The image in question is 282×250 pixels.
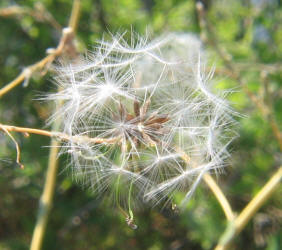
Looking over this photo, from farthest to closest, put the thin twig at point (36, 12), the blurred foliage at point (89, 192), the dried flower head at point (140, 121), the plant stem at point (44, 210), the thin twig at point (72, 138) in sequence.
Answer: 1. the blurred foliage at point (89, 192)
2. the thin twig at point (36, 12)
3. the plant stem at point (44, 210)
4. the dried flower head at point (140, 121)
5. the thin twig at point (72, 138)

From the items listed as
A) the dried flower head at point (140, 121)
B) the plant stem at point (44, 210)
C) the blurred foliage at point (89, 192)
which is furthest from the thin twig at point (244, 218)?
the blurred foliage at point (89, 192)

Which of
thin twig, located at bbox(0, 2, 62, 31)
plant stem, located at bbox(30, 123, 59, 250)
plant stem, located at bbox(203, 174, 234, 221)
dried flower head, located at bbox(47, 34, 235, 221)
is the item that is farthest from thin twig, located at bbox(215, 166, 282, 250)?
thin twig, located at bbox(0, 2, 62, 31)

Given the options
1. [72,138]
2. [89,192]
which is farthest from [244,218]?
[89,192]

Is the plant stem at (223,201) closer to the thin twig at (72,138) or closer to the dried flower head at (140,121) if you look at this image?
the dried flower head at (140,121)

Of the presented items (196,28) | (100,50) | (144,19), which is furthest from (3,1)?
(100,50)

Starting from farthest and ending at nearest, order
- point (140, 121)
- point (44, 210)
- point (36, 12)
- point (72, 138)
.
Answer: point (36, 12) → point (44, 210) → point (140, 121) → point (72, 138)

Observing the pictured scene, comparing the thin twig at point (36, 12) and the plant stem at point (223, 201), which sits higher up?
the thin twig at point (36, 12)

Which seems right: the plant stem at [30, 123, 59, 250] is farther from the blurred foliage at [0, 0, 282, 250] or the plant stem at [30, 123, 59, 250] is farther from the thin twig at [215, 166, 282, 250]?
the thin twig at [215, 166, 282, 250]

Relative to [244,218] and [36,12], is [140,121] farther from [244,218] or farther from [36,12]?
[36,12]
